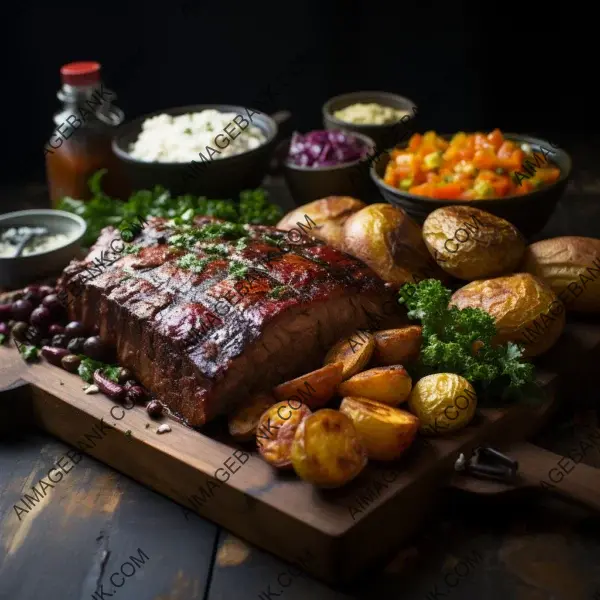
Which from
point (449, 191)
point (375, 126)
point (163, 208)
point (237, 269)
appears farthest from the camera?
point (375, 126)

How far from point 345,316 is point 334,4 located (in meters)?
2.72

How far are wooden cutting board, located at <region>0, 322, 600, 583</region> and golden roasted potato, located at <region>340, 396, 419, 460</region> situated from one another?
5 cm

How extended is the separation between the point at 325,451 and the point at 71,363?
3.46ft

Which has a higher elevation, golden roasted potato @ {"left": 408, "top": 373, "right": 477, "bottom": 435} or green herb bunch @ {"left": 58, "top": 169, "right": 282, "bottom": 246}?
golden roasted potato @ {"left": 408, "top": 373, "right": 477, "bottom": 435}

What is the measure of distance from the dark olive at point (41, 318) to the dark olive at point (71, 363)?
0.26 metres

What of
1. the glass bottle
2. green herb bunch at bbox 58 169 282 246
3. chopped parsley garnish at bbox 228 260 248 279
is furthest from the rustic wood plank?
the glass bottle

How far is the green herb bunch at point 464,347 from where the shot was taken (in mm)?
2398

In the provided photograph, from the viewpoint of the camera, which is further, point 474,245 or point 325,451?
point 474,245

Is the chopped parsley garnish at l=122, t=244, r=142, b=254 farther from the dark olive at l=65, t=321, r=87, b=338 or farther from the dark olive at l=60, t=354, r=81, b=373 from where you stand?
the dark olive at l=60, t=354, r=81, b=373

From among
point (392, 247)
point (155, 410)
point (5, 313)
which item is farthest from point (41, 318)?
point (392, 247)

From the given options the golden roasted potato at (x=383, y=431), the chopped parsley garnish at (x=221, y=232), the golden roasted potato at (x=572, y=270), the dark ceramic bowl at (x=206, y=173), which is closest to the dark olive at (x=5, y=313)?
the chopped parsley garnish at (x=221, y=232)

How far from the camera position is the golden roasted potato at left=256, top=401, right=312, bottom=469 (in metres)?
2.15

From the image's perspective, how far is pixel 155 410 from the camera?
2430mm

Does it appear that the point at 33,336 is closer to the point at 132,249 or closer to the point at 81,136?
the point at 132,249
